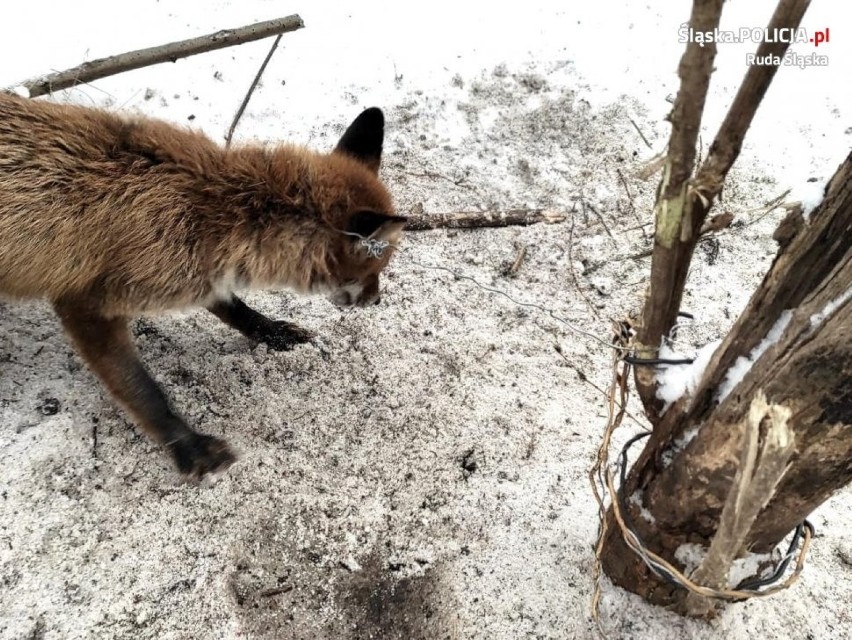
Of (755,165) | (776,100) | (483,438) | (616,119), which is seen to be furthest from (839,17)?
(483,438)

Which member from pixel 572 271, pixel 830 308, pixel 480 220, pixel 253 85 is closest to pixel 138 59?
pixel 253 85

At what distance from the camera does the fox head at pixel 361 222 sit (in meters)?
2.86

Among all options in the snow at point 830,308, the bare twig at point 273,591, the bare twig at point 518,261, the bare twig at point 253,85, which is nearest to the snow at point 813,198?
the snow at point 830,308

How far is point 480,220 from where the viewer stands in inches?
178

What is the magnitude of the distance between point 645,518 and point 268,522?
1.77m

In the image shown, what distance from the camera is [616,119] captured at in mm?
5094

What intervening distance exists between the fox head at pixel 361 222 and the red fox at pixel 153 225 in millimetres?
11

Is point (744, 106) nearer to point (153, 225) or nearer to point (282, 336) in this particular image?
point (153, 225)

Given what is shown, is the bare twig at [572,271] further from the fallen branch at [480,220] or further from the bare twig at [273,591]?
the bare twig at [273,591]

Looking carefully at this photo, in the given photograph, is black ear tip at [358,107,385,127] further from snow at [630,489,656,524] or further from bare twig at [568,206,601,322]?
snow at [630,489,656,524]

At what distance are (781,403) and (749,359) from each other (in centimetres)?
22

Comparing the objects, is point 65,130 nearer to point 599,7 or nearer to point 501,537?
point 501,537

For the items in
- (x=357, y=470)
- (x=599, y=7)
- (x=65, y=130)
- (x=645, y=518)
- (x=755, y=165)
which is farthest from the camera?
(x=599, y=7)

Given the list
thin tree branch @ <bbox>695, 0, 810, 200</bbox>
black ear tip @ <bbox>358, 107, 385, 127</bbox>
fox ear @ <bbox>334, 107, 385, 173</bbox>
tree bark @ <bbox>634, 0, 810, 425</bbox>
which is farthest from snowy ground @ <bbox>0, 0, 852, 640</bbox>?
thin tree branch @ <bbox>695, 0, 810, 200</bbox>
